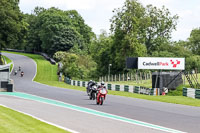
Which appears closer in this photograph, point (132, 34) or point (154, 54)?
point (132, 34)

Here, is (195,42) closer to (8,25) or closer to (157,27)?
(157,27)

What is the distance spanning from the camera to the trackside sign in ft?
146

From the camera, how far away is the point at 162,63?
44625 millimetres


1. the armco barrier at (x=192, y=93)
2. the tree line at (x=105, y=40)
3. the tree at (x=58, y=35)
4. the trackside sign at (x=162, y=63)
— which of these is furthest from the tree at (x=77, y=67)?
the armco barrier at (x=192, y=93)

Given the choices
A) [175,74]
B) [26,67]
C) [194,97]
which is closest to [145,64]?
[175,74]

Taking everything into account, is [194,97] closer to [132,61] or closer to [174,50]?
[132,61]

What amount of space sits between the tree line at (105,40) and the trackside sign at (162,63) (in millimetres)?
28843

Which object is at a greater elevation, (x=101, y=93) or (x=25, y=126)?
→ (x=101, y=93)

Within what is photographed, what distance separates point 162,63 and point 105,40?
52780 mm

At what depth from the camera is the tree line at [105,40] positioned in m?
73.9

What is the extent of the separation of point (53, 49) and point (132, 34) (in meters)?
33.1

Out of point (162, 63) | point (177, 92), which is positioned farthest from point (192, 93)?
point (162, 63)

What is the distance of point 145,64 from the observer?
148 ft

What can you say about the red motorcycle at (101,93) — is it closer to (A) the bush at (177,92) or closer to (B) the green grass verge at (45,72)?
(A) the bush at (177,92)
